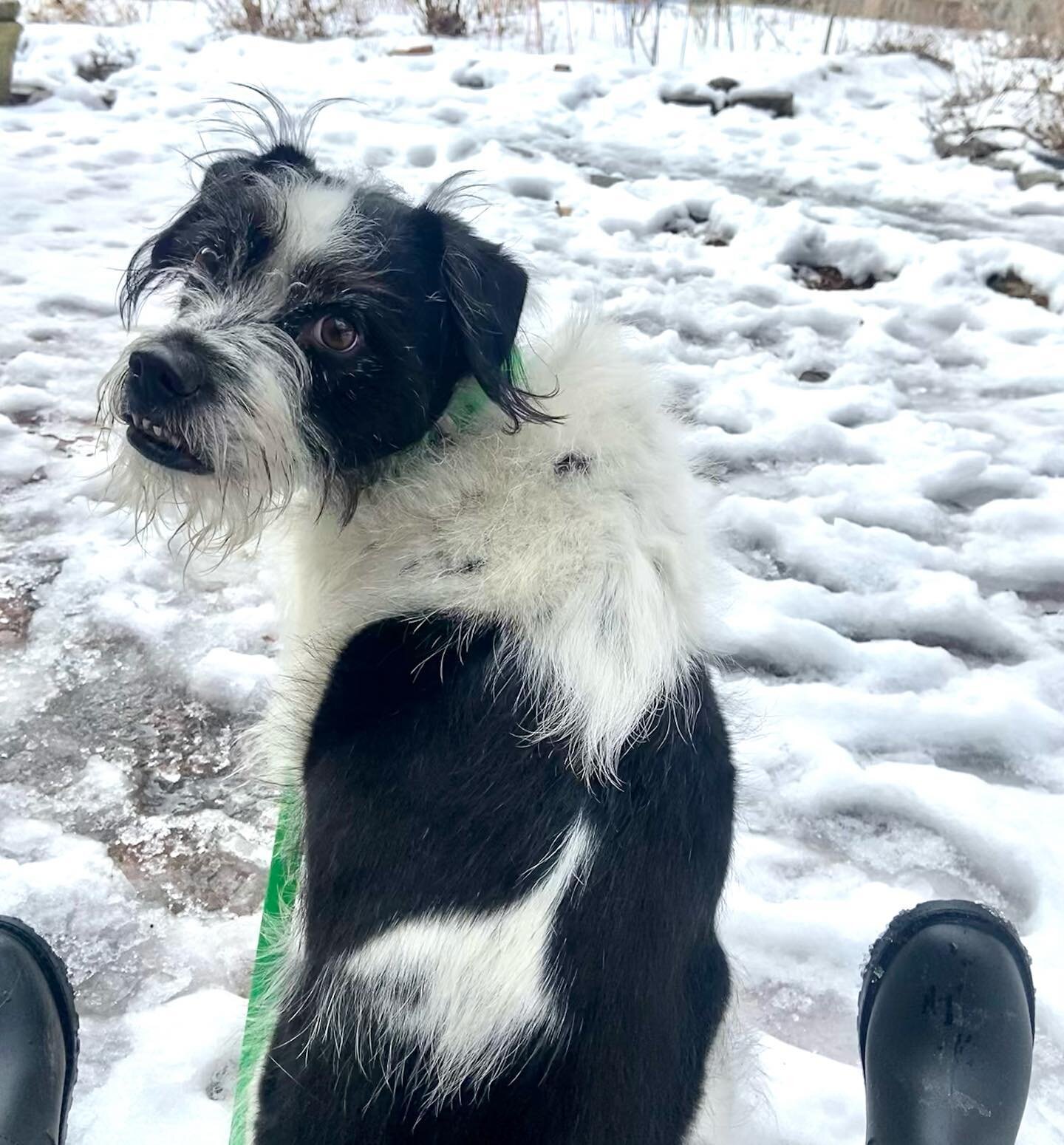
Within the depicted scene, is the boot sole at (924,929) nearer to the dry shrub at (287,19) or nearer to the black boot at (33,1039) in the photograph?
the black boot at (33,1039)

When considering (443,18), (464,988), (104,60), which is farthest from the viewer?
Answer: (443,18)

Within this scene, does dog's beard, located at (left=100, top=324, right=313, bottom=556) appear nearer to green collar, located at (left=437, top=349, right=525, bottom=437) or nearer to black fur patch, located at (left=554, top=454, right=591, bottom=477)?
green collar, located at (left=437, top=349, right=525, bottom=437)

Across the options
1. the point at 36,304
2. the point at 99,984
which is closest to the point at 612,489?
the point at 99,984

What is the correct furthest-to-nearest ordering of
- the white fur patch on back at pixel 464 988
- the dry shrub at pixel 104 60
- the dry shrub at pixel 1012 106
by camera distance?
the dry shrub at pixel 104 60, the dry shrub at pixel 1012 106, the white fur patch on back at pixel 464 988

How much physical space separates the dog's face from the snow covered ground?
0.44 metres

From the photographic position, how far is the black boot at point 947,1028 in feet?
5.22

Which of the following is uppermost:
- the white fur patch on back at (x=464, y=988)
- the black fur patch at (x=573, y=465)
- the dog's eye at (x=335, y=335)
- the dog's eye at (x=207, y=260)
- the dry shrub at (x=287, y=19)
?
the dog's eye at (x=207, y=260)

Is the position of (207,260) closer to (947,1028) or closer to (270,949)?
(270,949)

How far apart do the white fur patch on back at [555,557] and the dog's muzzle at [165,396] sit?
0.23m

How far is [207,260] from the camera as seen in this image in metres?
1.60

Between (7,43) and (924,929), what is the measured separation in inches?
305

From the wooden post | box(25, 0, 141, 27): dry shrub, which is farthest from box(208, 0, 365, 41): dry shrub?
the wooden post

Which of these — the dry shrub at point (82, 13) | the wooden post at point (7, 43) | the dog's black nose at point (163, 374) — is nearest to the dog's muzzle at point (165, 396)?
the dog's black nose at point (163, 374)

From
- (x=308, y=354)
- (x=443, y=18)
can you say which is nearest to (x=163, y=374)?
(x=308, y=354)
